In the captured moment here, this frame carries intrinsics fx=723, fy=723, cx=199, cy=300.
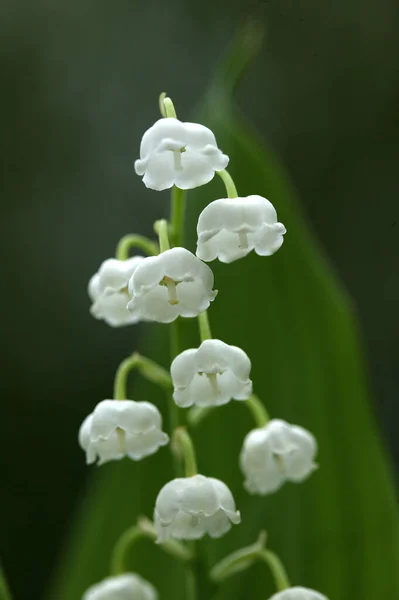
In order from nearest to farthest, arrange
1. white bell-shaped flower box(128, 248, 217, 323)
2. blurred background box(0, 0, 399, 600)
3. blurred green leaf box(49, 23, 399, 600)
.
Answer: white bell-shaped flower box(128, 248, 217, 323) → blurred green leaf box(49, 23, 399, 600) → blurred background box(0, 0, 399, 600)

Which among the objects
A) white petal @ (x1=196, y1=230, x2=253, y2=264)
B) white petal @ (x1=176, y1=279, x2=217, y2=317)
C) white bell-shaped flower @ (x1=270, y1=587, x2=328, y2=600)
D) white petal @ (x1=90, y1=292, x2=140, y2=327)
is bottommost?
white bell-shaped flower @ (x1=270, y1=587, x2=328, y2=600)

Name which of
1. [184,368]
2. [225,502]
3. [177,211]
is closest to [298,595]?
[225,502]

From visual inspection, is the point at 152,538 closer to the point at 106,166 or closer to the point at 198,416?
the point at 198,416

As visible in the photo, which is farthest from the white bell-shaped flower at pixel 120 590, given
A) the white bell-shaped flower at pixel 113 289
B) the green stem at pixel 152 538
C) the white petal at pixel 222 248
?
the white petal at pixel 222 248

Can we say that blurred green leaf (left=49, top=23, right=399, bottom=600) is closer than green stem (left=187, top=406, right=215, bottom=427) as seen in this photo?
No

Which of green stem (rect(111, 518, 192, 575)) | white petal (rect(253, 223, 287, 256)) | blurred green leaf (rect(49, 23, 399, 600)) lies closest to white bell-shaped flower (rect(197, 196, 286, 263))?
white petal (rect(253, 223, 287, 256))

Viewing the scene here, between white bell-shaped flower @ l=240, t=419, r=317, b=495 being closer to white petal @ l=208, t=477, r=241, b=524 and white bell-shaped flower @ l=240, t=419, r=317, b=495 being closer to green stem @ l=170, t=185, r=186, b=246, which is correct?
white petal @ l=208, t=477, r=241, b=524
